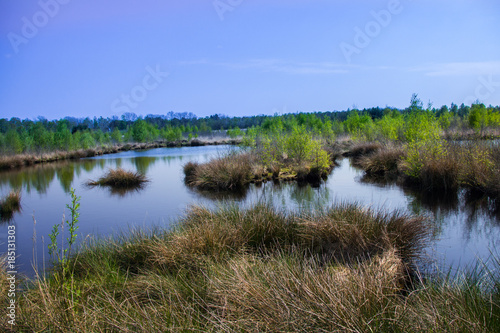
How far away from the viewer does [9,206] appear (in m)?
13.2

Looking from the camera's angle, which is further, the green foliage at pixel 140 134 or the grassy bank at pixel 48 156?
the green foliage at pixel 140 134

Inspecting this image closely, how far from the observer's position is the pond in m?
7.62

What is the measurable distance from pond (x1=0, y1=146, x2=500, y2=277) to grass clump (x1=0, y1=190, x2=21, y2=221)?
270mm

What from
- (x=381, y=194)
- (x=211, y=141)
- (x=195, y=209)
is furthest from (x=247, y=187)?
(x=211, y=141)

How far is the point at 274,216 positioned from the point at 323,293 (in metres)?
3.68

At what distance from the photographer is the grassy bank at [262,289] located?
10.5ft

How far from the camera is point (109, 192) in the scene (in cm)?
1725

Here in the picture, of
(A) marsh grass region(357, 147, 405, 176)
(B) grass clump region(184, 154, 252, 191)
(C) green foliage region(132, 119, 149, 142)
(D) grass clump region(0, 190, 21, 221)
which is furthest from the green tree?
(A) marsh grass region(357, 147, 405, 176)

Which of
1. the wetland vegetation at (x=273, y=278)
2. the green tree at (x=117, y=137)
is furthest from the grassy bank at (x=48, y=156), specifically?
the wetland vegetation at (x=273, y=278)

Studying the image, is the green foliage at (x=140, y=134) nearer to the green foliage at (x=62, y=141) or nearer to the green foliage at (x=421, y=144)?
the green foliage at (x=62, y=141)

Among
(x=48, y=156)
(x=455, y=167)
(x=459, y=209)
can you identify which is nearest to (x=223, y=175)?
(x=455, y=167)

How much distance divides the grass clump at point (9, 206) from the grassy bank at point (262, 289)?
8371 mm

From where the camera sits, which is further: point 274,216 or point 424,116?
point 424,116

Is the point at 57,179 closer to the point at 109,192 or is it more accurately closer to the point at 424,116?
the point at 109,192
